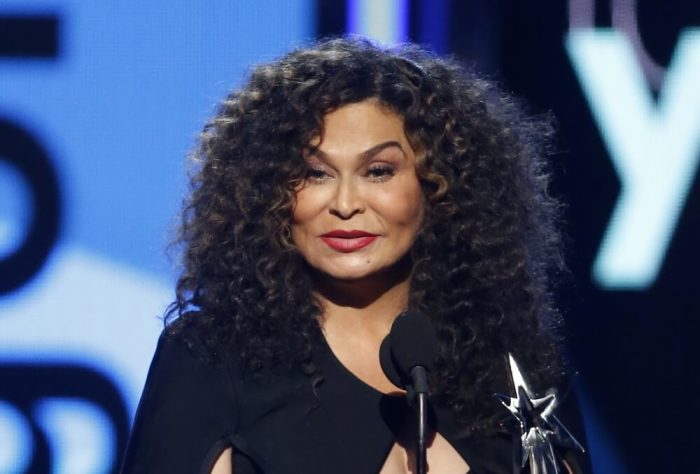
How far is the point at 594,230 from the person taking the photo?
3.50m

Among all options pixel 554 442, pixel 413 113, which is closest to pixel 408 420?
pixel 554 442

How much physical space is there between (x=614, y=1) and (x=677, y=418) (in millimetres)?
1094

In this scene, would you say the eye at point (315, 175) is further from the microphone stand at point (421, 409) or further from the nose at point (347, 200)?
the microphone stand at point (421, 409)

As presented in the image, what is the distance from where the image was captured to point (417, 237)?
2.75m

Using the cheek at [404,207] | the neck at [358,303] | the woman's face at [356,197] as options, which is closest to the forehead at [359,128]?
the woman's face at [356,197]

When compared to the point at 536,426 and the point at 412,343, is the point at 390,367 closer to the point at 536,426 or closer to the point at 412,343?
the point at 412,343

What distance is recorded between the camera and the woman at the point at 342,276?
8.21 feet

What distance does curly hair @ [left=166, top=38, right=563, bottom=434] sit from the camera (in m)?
2.62

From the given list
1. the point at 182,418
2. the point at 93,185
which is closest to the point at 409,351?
the point at 182,418

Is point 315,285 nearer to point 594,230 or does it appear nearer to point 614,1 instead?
point 594,230

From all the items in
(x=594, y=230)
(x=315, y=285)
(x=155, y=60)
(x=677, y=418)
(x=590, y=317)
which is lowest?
(x=677, y=418)

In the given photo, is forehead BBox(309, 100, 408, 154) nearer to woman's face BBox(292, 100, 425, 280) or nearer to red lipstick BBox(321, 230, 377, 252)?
woman's face BBox(292, 100, 425, 280)

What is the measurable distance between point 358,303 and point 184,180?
74cm

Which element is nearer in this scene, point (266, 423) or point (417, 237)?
point (266, 423)
